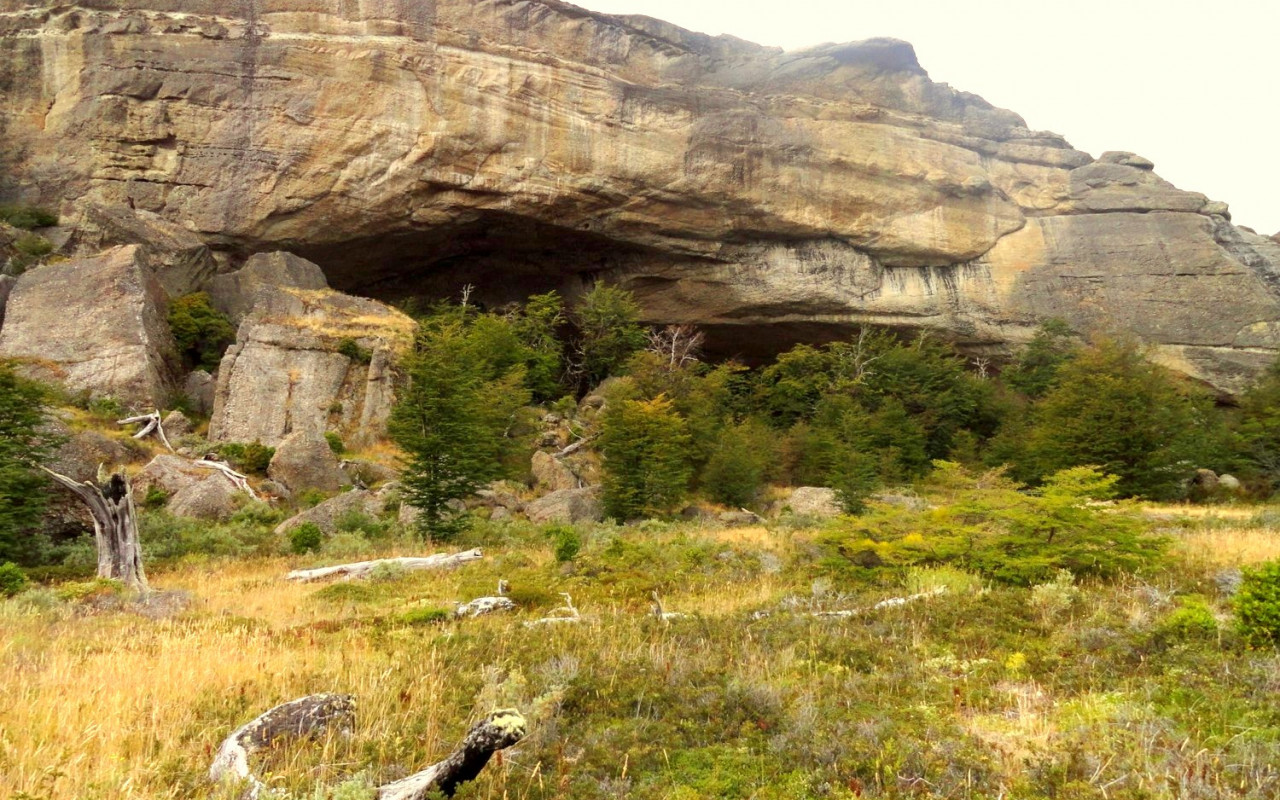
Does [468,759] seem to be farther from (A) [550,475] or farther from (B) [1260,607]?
(A) [550,475]

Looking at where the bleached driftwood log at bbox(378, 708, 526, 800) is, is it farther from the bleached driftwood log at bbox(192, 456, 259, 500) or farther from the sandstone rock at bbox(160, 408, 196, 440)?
the sandstone rock at bbox(160, 408, 196, 440)

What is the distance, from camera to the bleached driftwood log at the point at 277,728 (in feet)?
10.5

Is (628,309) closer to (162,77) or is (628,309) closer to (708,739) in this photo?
(162,77)

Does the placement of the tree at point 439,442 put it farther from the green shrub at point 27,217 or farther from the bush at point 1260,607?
the green shrub at point 27,217

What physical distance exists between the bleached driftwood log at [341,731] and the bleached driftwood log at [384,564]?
7123mm

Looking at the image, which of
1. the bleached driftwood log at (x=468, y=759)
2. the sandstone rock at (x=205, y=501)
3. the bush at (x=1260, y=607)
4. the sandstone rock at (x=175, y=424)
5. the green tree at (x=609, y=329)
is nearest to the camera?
the bleached driftwood log at (x=468, y=759)

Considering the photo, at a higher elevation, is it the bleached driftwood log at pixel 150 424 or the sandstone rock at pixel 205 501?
the bleached driftwood log at pixel 150 424

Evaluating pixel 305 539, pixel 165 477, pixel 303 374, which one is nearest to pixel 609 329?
pixel 303 374

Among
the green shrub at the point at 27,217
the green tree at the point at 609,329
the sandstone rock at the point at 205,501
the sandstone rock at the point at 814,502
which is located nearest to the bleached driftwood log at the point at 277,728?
the sandstone rock at the point at 205,501

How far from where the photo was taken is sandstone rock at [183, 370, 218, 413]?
24.7 metres

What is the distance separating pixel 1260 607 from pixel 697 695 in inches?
179

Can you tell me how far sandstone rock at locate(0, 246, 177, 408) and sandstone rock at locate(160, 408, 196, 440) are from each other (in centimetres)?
98

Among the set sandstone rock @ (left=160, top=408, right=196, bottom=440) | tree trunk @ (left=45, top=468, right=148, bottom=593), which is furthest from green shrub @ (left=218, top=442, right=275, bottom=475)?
tree trunk @ (left=45, top=468, right=148, bottom=593)

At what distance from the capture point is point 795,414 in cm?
3541
